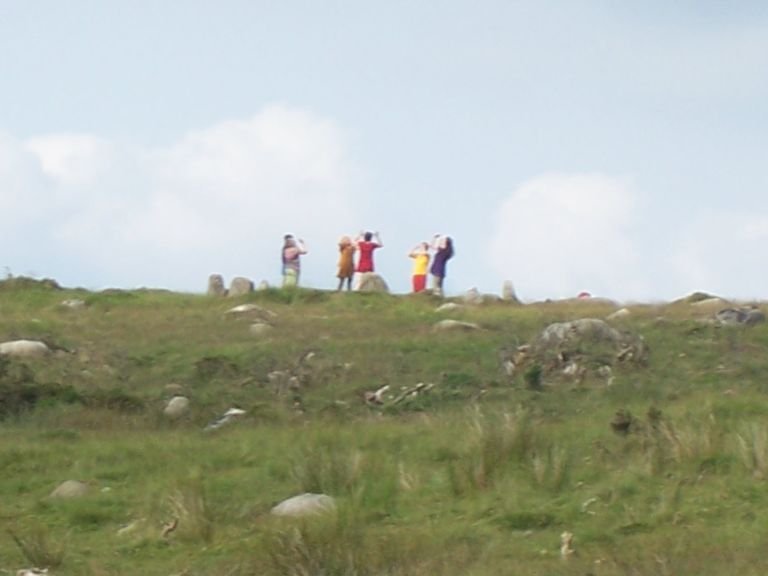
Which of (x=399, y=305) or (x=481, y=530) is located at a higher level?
(x=399, y=305)

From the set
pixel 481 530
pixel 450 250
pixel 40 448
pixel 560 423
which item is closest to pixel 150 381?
pixel 40 448

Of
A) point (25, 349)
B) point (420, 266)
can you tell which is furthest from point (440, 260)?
point (25, 349)

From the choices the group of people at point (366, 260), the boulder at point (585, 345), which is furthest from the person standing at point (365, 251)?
the boulder at point (585, 345)

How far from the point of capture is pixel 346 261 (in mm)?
28641

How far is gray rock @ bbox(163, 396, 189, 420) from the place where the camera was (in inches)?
566

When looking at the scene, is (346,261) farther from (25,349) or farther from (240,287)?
(25,349)

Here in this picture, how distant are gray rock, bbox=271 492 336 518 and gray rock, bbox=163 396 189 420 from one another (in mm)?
4741

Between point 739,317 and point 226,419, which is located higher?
point 739,317

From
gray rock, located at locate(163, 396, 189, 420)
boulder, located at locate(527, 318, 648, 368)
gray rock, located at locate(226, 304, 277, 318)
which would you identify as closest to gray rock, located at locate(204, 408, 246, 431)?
gray rock, located at locate(163, 396, 189, 420)

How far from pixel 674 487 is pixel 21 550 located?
399 centimetres

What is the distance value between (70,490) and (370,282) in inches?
691

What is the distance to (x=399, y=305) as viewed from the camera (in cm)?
2355

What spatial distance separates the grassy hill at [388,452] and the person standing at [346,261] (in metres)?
8.58

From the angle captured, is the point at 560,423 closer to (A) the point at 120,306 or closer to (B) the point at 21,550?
(B) the point at 21,550
